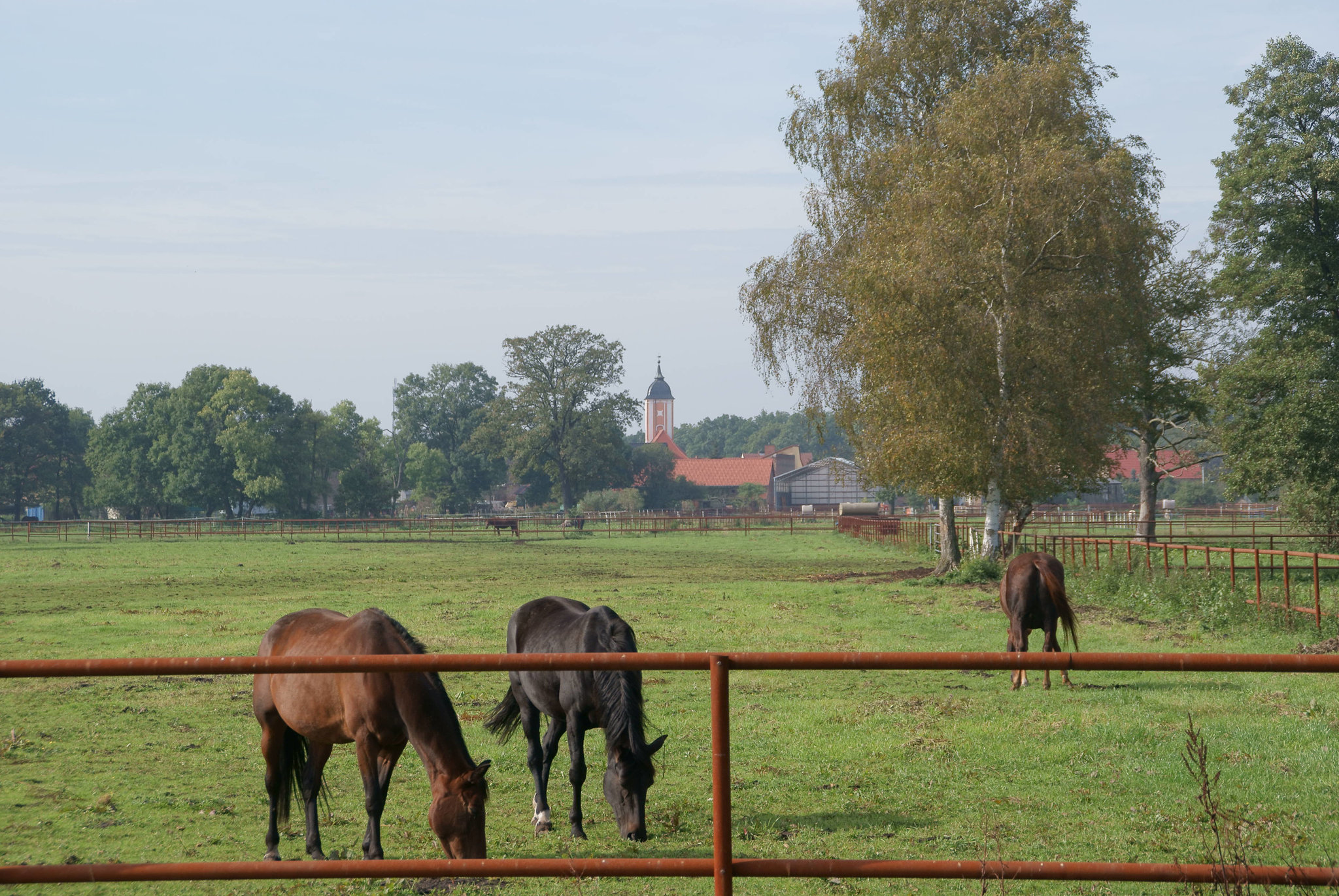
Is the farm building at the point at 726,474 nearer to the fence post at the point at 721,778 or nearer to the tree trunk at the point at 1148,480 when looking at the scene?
the tree trunk at the point at 1148,480

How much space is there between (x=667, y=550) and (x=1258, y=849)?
3821 centimetres

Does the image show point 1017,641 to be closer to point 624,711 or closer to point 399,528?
point 624,711

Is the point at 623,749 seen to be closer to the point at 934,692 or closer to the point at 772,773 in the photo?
the point at 772,773

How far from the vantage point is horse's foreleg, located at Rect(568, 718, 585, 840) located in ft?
21.0

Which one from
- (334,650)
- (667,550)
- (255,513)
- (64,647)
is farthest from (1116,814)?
(255,513)

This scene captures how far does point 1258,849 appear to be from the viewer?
566 centimetres

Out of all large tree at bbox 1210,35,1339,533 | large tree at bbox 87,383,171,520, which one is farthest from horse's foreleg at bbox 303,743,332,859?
large tree at bbox 87,383,171,520

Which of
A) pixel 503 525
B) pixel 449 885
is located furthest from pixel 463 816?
pixel 503 525

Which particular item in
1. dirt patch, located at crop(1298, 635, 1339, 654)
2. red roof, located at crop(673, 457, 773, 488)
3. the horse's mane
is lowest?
dirt patch, located at crop(1298, 635, 1339, 654)

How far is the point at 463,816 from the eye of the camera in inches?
190

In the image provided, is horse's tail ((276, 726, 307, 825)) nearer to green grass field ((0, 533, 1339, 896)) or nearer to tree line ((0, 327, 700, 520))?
green grass field ((0, 533, 1339, 896))

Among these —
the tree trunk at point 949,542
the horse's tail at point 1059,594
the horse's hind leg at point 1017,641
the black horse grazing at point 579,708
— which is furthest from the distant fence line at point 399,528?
the black horse grazing at point 579,708

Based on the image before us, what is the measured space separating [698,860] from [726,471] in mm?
123362

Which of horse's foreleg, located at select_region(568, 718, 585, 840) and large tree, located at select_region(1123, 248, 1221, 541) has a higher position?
large tree, located at select_region(1123, 248, 1221, 541)
